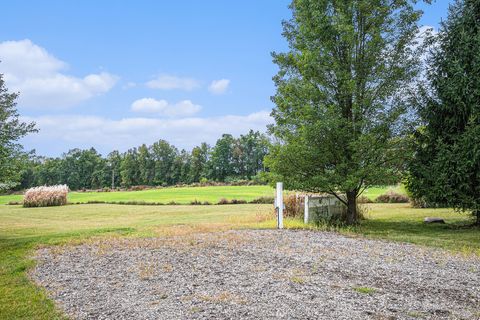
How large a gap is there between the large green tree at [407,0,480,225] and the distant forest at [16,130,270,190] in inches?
2223

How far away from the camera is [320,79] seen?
1289cm

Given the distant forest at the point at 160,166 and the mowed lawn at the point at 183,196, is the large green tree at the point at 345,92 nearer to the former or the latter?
the mowed lawn at the point at 183,196

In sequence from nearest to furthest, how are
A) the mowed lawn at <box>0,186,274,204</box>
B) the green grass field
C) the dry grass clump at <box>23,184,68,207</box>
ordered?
the dry grass clump at <box>23,184,68,207</box> < the green grass field < the mowed lawn at <box>0,186,274,204</box>

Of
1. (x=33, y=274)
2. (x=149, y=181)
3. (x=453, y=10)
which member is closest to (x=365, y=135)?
(x=453, y=10)

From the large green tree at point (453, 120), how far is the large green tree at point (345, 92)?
884mm

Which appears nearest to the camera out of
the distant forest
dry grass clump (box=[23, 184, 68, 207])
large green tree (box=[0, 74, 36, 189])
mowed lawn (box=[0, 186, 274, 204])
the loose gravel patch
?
the loose gravel patch

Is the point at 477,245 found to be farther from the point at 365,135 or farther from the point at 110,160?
the point at 110,160

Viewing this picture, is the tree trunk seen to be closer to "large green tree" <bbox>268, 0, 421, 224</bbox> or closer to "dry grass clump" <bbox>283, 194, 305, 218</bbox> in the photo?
"large green tree" <bbox>268, 0, 421, 224</bbox>

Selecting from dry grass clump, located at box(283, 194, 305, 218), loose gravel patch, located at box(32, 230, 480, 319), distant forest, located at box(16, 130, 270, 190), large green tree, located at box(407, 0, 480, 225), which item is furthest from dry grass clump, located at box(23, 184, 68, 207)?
distant forest, located at box(16, 130, 270, 190)

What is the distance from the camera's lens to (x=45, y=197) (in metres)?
26.5

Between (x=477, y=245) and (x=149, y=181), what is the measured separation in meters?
69.6

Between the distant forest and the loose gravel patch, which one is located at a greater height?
the distant forest

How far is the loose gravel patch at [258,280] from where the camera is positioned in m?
4.55

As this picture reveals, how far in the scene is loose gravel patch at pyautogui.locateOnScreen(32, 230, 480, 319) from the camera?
179 inches
